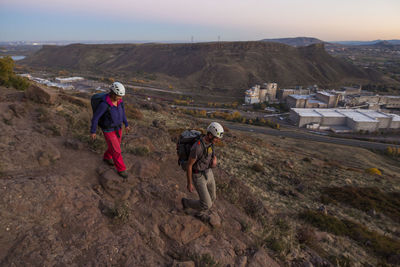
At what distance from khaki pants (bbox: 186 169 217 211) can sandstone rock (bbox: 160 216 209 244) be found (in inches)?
12.2

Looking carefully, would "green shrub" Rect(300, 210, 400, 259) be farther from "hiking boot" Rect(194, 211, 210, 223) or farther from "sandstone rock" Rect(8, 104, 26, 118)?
"sandstone rock" Rect(8, 104, 26, 118)

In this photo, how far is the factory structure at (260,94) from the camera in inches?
2889

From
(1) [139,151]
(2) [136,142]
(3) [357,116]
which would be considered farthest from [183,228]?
(3) [357,116]

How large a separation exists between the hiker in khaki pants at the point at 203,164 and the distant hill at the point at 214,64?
80.7 meters

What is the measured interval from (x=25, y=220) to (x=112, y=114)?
98.0 inches

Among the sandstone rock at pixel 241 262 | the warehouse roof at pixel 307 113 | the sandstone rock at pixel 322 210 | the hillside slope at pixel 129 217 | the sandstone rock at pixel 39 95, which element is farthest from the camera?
the warehouse roof at pixel 307 113

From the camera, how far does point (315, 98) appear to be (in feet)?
237

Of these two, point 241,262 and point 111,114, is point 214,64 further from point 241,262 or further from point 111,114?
point 241,262

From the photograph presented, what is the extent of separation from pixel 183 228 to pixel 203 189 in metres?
0.87

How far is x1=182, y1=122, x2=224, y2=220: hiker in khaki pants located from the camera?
448cm

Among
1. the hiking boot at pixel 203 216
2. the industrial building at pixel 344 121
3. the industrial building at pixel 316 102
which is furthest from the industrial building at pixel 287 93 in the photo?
the hiking boot at pixel 203 216

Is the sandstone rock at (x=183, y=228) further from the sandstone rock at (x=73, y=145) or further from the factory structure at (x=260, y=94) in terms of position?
the factory structure at (x=260, y=94)

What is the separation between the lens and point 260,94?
75.3 m

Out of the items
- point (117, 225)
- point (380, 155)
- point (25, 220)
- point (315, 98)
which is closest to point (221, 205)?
point (117, 225)
